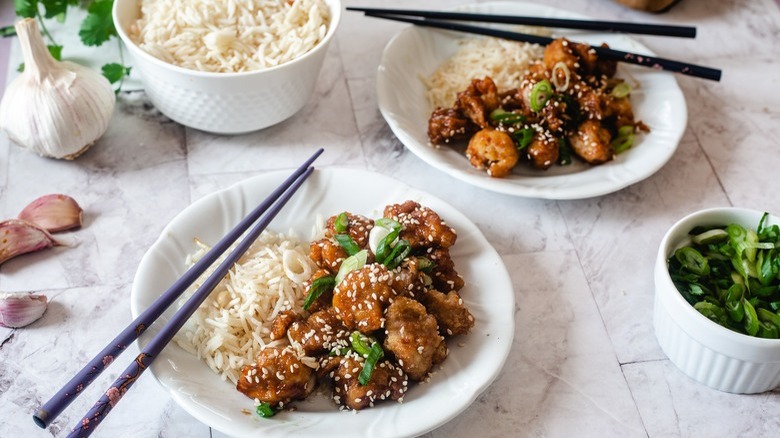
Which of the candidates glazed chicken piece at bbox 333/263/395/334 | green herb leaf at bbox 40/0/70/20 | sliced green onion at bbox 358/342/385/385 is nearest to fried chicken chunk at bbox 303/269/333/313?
glazed chicken piece at bbox 333/263/395/334

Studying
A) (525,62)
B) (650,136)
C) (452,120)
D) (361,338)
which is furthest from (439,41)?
(361,338)

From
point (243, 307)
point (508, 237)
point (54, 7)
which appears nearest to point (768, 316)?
point (508, 237)

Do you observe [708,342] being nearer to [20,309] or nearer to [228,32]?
[228,32]

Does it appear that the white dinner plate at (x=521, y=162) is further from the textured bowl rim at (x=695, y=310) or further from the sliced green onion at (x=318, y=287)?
the sliced green onion at (x=318, y=287)

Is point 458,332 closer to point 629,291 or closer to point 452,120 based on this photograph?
point 629,291

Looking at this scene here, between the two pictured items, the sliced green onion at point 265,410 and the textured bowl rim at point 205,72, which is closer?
the sliced green onion at point 265,410

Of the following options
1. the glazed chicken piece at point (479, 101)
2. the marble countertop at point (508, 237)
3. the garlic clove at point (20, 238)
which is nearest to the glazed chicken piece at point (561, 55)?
the glazed chicken piece at point (479, 101)
